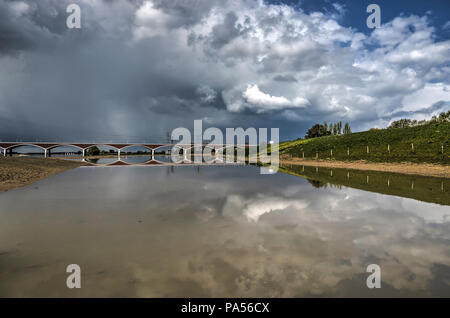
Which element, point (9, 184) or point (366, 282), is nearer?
point (366, 282)

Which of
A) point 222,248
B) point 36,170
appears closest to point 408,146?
point 222,248

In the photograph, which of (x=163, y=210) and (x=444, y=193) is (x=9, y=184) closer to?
(x=163, y=210)

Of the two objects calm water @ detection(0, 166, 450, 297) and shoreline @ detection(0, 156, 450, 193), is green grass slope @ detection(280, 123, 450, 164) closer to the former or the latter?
shoreline @ detection(0, 156, 450, 193)

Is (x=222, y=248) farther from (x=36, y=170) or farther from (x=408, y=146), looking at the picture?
(x=408, y=146)

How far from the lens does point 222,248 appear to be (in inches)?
258

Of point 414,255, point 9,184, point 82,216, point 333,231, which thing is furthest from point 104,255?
point 9,184

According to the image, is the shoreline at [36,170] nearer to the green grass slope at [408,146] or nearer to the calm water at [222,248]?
the green grass slope at [408,146]

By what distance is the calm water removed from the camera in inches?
184

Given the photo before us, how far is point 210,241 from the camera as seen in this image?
711cm

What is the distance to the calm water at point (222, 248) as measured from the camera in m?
4.68

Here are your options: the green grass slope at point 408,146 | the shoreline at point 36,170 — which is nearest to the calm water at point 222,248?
the shoreline at point 36,170

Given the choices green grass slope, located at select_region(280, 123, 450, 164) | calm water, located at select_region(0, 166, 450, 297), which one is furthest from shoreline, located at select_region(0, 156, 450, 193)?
calm water, located at select_region(0, 166, 450, 297)
